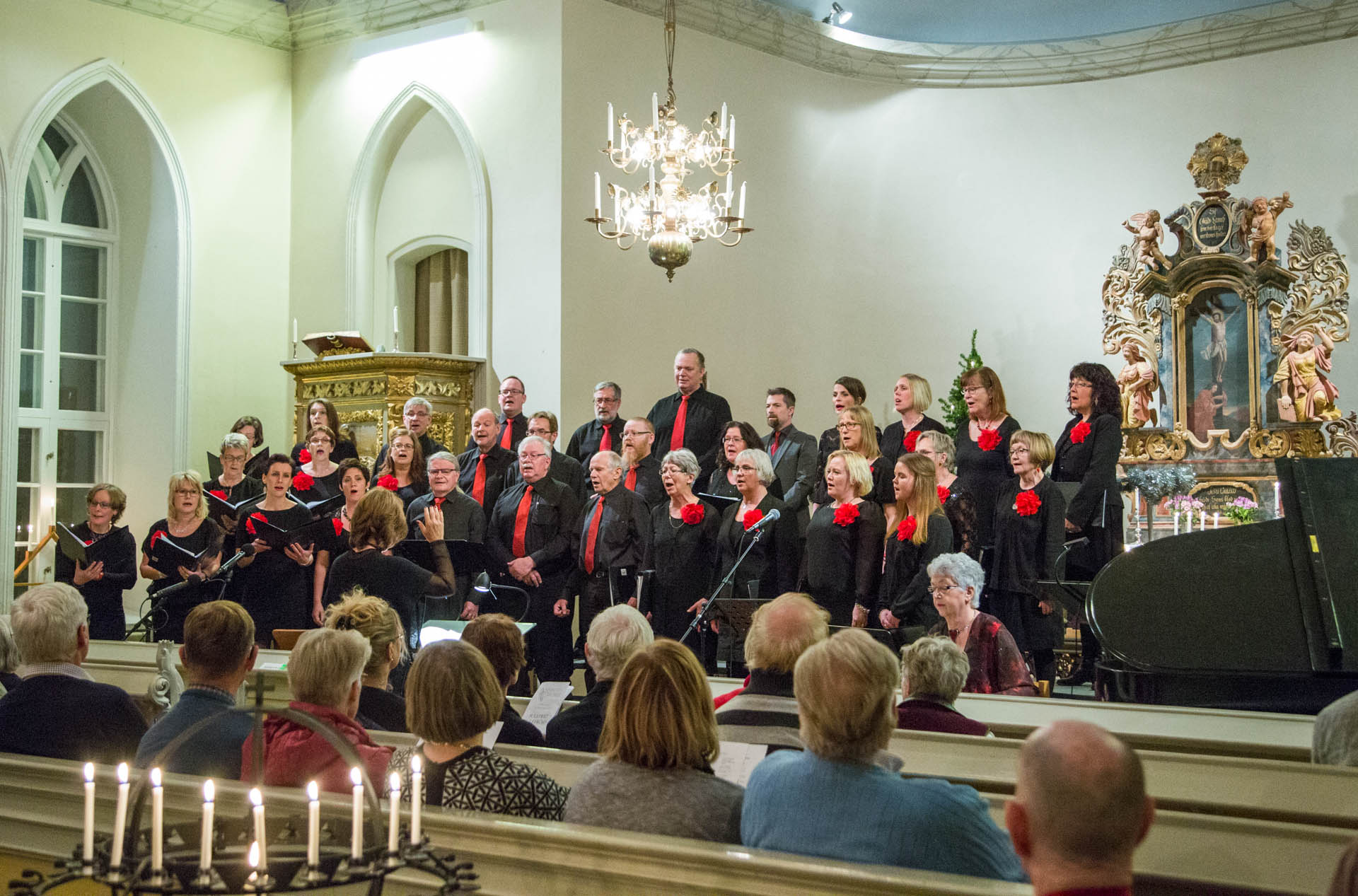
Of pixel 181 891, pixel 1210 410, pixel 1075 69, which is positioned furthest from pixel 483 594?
pixel 1075 69

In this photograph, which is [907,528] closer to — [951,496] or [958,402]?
[951,496]

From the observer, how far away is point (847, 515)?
5.57 metres

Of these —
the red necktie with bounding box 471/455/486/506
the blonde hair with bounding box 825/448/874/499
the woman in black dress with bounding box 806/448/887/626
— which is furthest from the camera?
the red necktie with bounding box 471/455/486/506

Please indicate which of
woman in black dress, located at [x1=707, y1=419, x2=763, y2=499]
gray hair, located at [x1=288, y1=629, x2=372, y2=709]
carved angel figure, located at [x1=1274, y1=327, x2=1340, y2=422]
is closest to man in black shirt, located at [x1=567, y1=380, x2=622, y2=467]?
woman in black dress, located at [x1=707, y1=419, x2=763, y2=499]

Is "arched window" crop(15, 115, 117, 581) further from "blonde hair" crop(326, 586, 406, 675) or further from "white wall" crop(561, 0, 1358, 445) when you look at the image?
"blonde hair" crop(326, 586, 406, 675)

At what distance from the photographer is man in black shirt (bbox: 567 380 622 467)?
25.6 ft

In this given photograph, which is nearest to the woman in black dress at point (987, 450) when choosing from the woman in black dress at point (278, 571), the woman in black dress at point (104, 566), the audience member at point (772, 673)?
the woman in black dress at point (278, 571)

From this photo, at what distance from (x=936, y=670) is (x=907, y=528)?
215cm

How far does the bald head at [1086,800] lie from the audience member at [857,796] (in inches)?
24.4

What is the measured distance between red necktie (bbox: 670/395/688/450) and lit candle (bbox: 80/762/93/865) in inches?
252

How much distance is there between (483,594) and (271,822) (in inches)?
162

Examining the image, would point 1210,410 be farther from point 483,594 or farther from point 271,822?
point 271,822

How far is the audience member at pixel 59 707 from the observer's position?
3113mm

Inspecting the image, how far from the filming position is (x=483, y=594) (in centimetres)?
641
